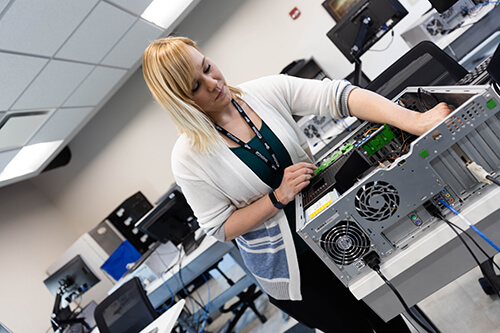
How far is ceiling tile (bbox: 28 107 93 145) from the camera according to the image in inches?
130

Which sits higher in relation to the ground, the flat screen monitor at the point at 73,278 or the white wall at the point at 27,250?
the white wall at the point at 27,250

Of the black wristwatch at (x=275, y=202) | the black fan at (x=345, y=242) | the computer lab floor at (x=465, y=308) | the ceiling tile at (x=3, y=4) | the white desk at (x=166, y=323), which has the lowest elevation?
the computer lab floor at (x=465, y=308)

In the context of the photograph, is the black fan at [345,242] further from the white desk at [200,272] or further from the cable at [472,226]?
the white desk at [200,272]

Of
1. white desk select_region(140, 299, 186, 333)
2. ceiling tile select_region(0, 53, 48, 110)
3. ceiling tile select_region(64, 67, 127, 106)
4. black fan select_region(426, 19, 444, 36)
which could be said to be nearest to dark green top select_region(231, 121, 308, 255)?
white desk select_region(140, 299, 186, 333)

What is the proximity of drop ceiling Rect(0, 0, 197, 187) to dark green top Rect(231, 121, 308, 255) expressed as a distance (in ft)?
6.19

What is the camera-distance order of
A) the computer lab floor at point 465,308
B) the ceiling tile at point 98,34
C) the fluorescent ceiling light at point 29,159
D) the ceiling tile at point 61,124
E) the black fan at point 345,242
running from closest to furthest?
the black fan at point 345,242
the computer lab floor at point 465,308
the ceiling tile at point 98,34
the ceiling tile at point 61,124
the fluorescent ceiling light at point 29,159

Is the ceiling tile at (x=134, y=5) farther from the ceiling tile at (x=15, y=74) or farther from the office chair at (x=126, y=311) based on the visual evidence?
the office chair at (x=126, y=311)

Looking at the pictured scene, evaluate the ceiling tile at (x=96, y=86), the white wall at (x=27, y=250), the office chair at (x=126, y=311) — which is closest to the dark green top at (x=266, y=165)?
the office chair at (x=126, y=311)

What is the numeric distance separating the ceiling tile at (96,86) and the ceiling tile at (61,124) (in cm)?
13

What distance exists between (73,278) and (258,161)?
240cm

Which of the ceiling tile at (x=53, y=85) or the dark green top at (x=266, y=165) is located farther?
the ceiling tile at (x=53, y=85)

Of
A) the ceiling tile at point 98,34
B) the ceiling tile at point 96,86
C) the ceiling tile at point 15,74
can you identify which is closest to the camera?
the ceiling tile at point 15,74

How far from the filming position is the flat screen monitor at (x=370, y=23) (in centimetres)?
218

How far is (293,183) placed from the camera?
Result: 92 cm
